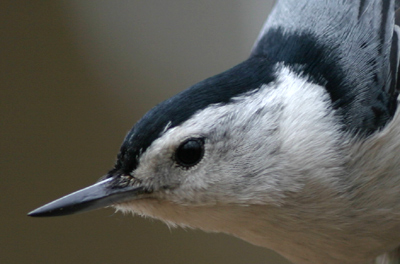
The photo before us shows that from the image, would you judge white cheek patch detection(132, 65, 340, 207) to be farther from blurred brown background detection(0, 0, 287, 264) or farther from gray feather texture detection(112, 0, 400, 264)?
blurred brown background detection(0, 0, 287, 264)

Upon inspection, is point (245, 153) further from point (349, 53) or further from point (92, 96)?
point (92, 96)

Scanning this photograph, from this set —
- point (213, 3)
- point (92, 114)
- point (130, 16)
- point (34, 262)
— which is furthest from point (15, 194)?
point (213, 3)

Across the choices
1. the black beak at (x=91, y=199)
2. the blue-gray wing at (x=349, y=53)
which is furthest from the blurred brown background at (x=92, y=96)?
the black beak at (x=91, y=199)

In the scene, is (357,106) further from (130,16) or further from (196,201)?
(130,16)

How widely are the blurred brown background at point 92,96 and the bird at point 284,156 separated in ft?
2.45

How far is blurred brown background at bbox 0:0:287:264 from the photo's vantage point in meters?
1.54

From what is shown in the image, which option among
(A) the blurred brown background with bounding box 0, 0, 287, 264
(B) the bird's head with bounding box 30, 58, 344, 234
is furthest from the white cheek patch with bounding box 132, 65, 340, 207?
(A) the blurred brown background with bounding box 0, 0, 287, 264

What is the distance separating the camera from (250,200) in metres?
0.63

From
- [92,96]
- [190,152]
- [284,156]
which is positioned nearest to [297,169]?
[284,156]

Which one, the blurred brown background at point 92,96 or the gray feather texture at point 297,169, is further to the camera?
the blurred brown background at point 92,96

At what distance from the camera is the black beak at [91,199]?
62 cm

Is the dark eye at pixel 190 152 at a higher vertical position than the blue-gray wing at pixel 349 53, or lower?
lower

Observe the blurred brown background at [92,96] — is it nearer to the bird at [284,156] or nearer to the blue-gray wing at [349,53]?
the blue-gray wing at [349,53]

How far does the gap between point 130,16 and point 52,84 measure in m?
0.46
